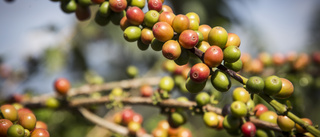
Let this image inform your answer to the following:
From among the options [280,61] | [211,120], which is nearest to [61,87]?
[211,120]

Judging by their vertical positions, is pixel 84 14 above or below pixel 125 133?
above

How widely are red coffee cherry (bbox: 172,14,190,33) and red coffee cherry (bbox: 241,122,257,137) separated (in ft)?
1.89

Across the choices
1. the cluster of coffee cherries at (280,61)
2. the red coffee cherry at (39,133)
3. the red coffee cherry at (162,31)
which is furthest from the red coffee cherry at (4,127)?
the cluster of coffee cherries at (280,61)

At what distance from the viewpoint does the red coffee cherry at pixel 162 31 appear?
3.42 ft

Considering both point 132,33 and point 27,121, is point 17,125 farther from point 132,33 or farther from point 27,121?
point 132,33

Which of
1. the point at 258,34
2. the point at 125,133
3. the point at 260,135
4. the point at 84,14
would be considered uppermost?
the point at 258,34

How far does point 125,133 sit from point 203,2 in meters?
2.47

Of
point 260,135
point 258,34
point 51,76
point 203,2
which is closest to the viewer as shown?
point 260,135

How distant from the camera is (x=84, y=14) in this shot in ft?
A: 4.99

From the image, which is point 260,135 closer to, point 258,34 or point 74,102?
point 74,102

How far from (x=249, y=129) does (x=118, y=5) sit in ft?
2.84

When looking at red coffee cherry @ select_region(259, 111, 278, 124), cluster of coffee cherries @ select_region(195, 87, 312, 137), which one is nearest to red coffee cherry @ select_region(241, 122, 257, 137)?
cluster of coffee cherries @ select_region(195, 87, 312, 137)

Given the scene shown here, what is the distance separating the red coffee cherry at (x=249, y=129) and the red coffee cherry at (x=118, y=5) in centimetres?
84

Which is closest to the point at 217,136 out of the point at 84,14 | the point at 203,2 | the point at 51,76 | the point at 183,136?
the point at 183,136
